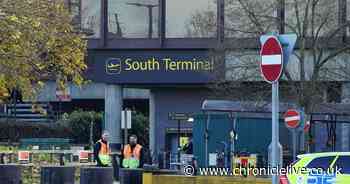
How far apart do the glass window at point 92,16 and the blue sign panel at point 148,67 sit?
115 centimetres

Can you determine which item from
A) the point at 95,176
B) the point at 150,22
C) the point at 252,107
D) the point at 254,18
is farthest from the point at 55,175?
the point at 150,22

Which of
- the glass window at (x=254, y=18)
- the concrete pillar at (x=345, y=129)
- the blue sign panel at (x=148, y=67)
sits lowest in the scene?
the concrete pillar at (x=345, y=129)

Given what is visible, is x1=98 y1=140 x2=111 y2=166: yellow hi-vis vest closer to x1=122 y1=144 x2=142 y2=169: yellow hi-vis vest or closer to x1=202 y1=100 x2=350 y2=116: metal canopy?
x1=122 y1=144 x2=142 y2=169: yellow hi-vis vest

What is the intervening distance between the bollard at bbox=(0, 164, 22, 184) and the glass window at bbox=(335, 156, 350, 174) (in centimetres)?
764

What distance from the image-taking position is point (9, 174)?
1998 cm

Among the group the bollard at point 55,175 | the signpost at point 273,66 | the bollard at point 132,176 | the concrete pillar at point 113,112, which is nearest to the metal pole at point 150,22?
the concrete pillar at point 113,112

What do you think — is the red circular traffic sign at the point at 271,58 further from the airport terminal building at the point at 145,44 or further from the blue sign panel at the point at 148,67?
the blue sign panel at the point at 148,67

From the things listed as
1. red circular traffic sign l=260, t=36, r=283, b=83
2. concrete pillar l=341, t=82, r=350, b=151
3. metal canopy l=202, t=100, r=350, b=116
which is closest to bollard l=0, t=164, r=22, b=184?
red circular traffic sign l=260, t=36, r=283, b=83

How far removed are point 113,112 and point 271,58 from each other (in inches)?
1125

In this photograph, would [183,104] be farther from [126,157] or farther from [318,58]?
[126,157]

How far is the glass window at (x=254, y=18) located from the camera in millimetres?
28109

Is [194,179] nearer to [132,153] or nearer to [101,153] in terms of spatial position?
[132,153]

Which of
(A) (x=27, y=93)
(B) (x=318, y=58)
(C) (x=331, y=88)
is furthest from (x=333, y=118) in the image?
(A) (x=27, y=93)

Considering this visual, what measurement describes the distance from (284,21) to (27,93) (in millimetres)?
14386
